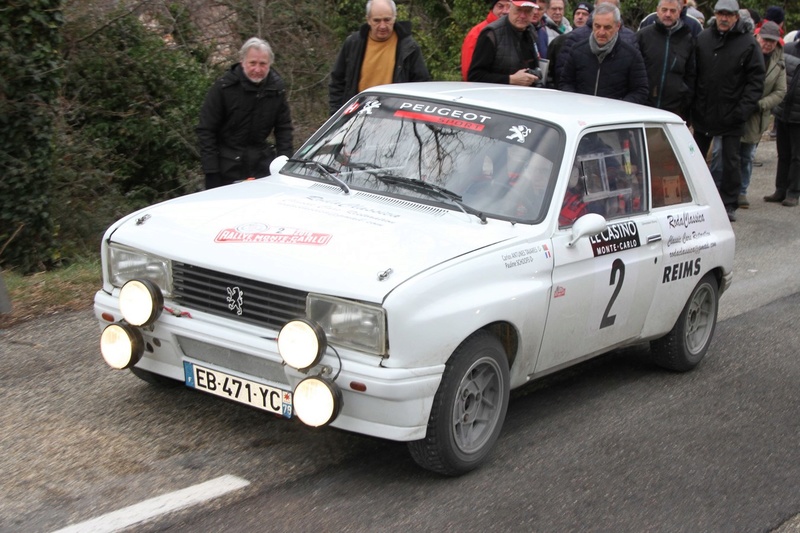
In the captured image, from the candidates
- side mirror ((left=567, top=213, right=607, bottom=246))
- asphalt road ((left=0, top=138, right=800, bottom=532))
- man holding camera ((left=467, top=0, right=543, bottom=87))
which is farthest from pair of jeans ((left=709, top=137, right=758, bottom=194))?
side mirror ((left=567, top=213, right=607, bottom=246))

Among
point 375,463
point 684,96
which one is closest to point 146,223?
point 375,463

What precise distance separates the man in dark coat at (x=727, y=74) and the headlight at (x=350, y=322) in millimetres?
8204

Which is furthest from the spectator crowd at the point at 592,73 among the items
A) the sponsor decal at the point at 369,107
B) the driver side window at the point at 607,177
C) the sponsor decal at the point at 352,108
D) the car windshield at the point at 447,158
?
the driver side window at the point at 607,177

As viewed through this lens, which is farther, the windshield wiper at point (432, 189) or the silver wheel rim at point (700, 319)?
the silver wheel rim at point (700, 319)

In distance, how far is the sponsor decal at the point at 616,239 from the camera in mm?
5668

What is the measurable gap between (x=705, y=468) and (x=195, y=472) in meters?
2.53

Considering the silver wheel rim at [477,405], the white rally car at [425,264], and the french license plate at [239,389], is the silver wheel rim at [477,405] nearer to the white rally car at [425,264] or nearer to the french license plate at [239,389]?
the white rally car at [425,264]

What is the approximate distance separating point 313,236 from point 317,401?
0.85 m

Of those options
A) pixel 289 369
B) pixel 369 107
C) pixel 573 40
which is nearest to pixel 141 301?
pixel 289 369

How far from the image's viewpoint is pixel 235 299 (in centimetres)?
481

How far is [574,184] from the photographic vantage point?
18.7ft

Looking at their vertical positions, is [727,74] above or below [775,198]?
above

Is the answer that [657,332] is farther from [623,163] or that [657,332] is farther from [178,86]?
[178,86]

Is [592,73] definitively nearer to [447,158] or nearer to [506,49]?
[506,49]
